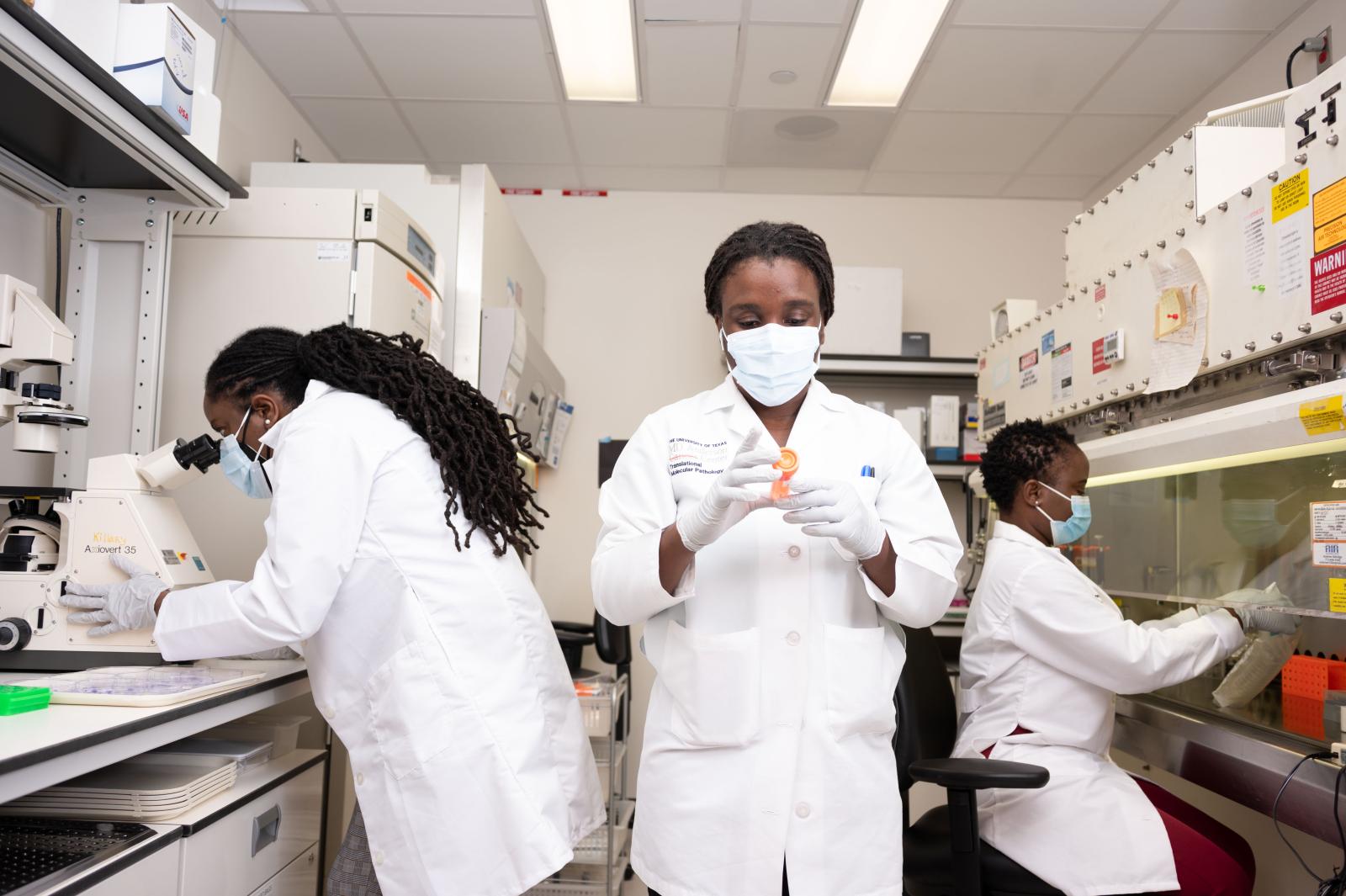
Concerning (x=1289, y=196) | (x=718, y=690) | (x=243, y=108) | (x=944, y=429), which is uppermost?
(x=243, y=108)

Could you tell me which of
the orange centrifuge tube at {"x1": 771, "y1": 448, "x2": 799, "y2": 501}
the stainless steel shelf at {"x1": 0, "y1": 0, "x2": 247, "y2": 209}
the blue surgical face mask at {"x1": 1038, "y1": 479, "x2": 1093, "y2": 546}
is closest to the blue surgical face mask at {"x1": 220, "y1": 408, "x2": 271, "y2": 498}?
the stainless steel shelf at {"x1": 0, "y1": 0, "x2": 247, "y2": 209}

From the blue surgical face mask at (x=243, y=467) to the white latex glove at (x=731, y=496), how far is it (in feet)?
3.32

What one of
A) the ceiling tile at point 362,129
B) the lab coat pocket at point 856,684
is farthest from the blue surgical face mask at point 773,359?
the ceiling tile at point 362,129

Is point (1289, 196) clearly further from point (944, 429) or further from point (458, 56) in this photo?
point (458, 56)

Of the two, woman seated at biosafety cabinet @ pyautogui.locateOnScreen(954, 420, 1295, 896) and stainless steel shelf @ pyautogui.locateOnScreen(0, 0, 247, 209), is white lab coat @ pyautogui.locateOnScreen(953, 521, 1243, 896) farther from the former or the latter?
stainless steel shelf @ pyautogui.locateOnScreen(0, 0, 247, 209)

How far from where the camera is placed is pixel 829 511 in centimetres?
111

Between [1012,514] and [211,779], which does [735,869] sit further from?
[1012,514]

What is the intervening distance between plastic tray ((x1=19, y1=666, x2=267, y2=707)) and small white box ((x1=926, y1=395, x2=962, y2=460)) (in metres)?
2.88

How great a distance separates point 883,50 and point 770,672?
A: 265cm

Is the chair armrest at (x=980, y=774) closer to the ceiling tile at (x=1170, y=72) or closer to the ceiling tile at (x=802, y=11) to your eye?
the ceiling tile at (x=802, y=11)

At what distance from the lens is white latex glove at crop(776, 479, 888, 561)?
111 cm

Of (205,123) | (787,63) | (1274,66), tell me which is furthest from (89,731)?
(1274,66)

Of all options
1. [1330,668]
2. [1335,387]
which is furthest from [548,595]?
[1335,387]

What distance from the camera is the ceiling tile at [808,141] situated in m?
3.64
